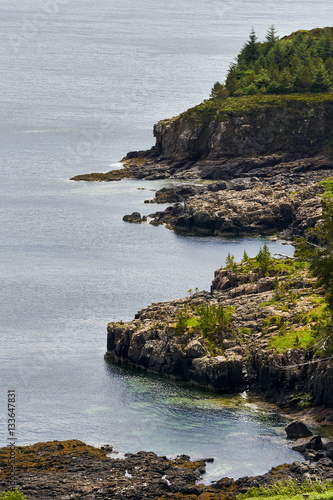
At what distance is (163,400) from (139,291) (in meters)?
41.6

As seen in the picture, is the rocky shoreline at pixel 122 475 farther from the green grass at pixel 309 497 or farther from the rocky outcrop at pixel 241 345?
the rocky outcrop at pixel 241 345

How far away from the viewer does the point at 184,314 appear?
4867 inches

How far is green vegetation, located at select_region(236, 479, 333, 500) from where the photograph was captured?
80.6 metres

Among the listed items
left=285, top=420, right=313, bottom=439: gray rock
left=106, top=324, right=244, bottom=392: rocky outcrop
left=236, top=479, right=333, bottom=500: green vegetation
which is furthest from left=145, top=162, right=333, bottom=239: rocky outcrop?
left=236, top=479, right=333, bottom=500: green vegetation

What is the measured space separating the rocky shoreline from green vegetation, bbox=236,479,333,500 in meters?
1.91

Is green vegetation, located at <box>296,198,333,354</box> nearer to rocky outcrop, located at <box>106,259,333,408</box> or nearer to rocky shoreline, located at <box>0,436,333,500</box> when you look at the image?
rocky outcrop, located at <box>106,259,333,408</box>

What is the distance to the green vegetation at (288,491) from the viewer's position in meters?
80.6

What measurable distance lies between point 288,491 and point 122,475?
15.8 metres

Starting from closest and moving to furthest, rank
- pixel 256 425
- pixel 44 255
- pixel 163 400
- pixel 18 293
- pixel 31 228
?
pixel 256 425
pixel 163 400
pixel 18 293
pixel 44 255
pixel 31 228

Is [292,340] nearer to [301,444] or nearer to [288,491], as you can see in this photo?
[301,444]

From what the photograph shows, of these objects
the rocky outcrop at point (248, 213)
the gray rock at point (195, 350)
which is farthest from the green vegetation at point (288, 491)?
the rocky outcrop at point (248, 213)

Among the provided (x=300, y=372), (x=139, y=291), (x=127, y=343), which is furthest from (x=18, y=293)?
(x=300, y=372)

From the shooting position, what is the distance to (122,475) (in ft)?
297

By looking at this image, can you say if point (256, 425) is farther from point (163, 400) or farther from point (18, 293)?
point (18, 293)
